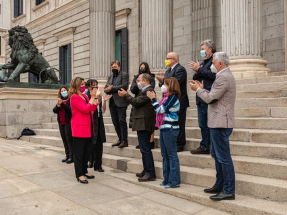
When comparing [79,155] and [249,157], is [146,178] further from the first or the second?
[249,157]

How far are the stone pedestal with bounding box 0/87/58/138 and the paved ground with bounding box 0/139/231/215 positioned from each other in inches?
187

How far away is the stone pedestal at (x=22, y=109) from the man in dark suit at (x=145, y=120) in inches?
284

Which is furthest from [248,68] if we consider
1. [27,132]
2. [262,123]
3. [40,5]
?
[40,5]

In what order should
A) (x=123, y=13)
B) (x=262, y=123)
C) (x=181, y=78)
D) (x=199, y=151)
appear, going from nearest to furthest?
1. (x=199, y=151)
2. (x=262, y=123)
3. (x=181, y=78)
4. (x=123, y=13)

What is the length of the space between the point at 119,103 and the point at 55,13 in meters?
17.6

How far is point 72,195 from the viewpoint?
4.64 meters

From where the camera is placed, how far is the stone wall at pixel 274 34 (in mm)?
10312

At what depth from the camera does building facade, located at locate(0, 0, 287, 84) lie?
25.6 feet

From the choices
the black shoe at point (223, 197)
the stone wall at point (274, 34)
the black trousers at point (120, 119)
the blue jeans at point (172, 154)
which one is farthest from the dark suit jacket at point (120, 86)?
the stone wall at point (274, 34)

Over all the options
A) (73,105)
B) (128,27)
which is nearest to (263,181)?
(73,105)

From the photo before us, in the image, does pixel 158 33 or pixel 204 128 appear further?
pixel 158 33

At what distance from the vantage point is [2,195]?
4.61 meters

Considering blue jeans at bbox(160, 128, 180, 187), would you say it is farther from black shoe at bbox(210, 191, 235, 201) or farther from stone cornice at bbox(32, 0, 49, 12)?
stone cornice at bbox(32, 0, 49, 12)

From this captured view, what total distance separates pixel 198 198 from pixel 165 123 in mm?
1231
